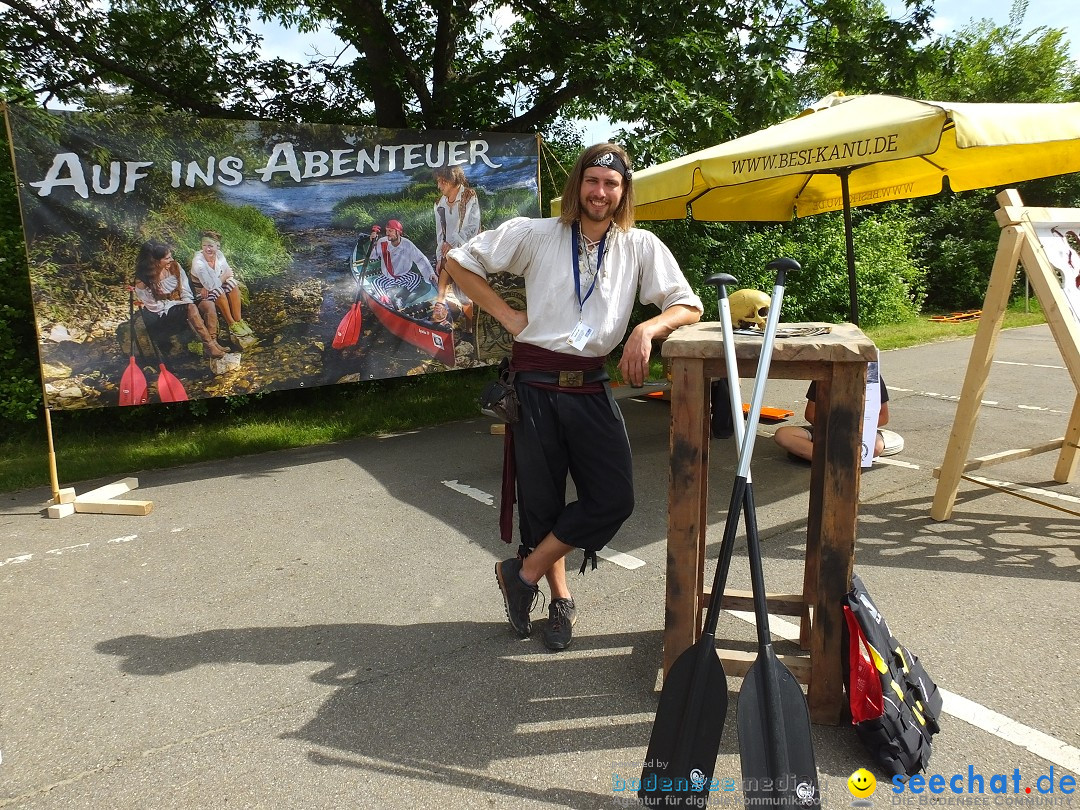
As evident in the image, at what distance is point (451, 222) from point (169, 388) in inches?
105

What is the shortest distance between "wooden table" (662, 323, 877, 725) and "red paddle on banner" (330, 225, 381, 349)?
4.11 meters

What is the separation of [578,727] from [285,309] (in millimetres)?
4428

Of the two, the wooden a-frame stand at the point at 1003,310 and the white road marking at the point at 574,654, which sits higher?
the wooden a-frame stand at the point at 1003,310

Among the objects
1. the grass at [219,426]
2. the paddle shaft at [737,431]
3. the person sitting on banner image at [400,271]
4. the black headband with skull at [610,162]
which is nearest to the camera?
the paddle shaft at [737,431]

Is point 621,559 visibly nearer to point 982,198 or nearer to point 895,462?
point 895,462

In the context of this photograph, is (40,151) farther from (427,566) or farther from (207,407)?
(427,566)

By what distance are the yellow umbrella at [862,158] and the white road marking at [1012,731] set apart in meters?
2.77

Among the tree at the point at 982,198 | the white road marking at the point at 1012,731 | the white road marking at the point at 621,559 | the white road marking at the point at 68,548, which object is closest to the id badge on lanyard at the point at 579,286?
the white road marking at the point at 621,559

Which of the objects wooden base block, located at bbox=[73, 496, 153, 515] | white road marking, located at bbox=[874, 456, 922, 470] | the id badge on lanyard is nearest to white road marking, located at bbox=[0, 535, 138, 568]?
wooden base block, located at bbox=[73, 496, 153, 515]

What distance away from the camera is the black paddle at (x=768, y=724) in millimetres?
1896

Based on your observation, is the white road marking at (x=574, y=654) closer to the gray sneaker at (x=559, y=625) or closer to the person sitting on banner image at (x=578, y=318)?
the gray sneaker at (x=559, y=625)

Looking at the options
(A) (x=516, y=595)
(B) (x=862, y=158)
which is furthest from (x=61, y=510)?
(B) (x=862, y=158)

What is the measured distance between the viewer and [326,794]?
2199mm

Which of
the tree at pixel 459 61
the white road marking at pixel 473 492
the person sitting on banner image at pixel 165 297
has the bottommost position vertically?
the white road marking at pixel 473 492
